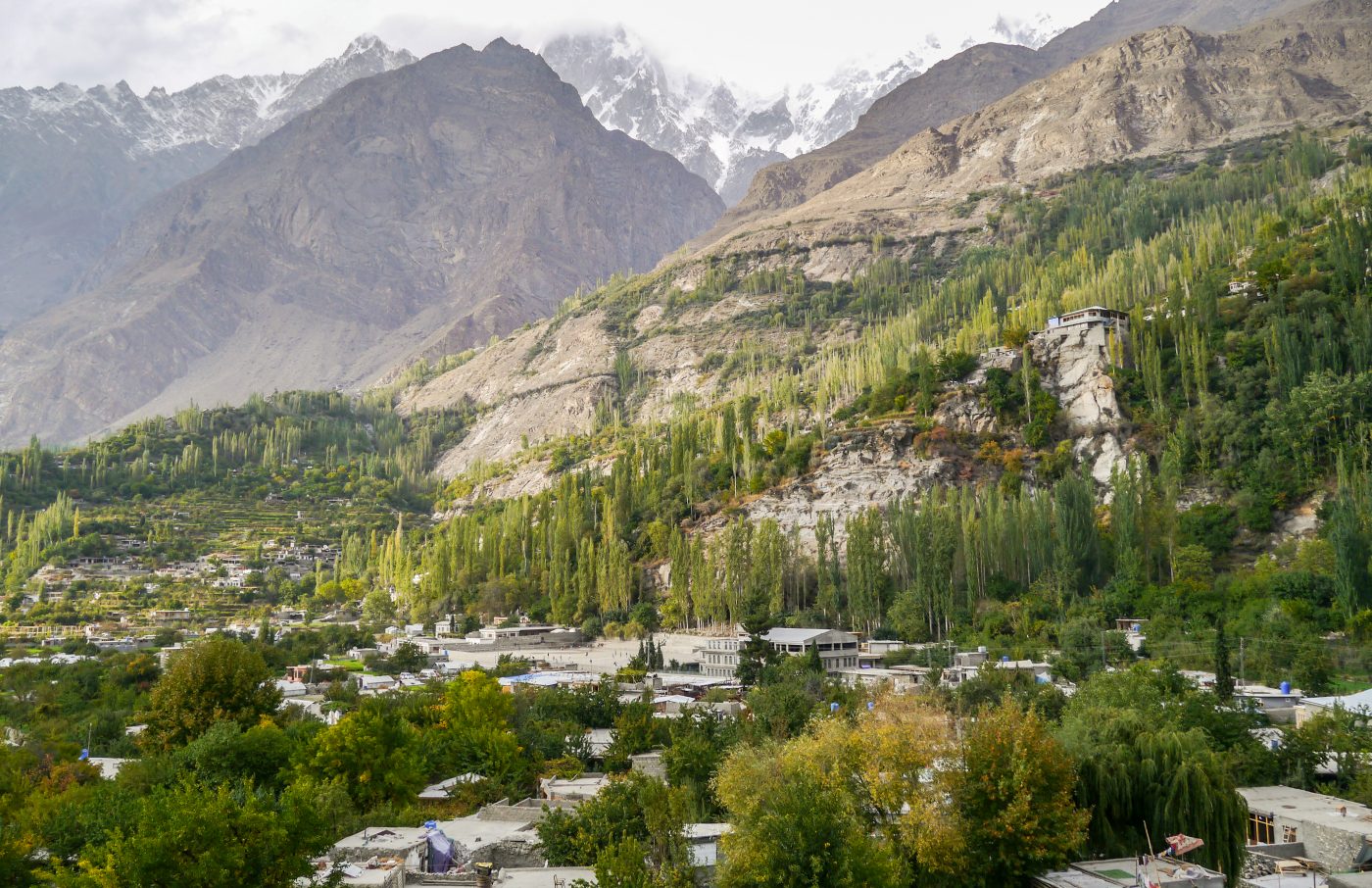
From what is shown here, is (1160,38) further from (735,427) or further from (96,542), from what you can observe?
(96,542)

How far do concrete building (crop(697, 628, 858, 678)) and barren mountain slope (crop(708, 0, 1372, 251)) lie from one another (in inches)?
3881

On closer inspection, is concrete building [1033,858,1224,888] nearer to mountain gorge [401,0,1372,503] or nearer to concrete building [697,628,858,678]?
concrete building [697,628,858,678]

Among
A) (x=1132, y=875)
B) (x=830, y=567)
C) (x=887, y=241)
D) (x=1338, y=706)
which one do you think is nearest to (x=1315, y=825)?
(x=1132, y=875)

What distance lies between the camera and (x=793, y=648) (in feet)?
191

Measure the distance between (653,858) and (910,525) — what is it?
148 ft

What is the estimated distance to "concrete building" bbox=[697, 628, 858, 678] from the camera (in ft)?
186

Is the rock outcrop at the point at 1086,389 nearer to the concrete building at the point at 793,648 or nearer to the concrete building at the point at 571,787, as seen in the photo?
the concrete building at the point at 793,648

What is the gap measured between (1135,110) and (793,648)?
12288cm

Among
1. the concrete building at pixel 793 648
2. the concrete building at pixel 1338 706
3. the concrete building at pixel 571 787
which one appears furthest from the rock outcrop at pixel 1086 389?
the concrete building at pixel 571 787

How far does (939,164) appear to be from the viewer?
172125mm

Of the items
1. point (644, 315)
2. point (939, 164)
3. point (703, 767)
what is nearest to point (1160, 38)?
point (939, 164)

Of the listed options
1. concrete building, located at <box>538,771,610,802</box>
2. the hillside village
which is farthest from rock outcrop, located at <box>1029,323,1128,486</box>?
concrete building, located at <box>538,771,610,802</box>

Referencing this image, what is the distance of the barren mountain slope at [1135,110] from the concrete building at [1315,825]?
126 metres

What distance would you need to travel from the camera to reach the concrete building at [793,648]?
5669cm
